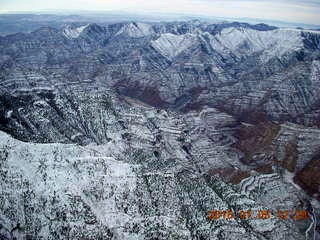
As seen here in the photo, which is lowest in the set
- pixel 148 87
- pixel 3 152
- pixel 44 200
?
pixel 148 87

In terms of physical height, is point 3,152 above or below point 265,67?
above

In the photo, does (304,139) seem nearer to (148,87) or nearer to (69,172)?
(69,172)

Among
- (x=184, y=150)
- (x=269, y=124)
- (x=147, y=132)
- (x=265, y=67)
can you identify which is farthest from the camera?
(x=265, y=67)

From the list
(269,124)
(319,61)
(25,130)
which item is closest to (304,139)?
(269,124)

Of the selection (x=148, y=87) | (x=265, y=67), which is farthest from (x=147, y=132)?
(x=265, y=67)

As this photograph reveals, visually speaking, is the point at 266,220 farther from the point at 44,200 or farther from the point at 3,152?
the point at 3,152

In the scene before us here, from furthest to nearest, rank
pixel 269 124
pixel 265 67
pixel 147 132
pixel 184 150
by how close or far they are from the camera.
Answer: pixel 265 67, pixel 269 124, pixel 184 150, pixel 147 132

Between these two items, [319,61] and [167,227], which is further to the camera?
[319,61]
